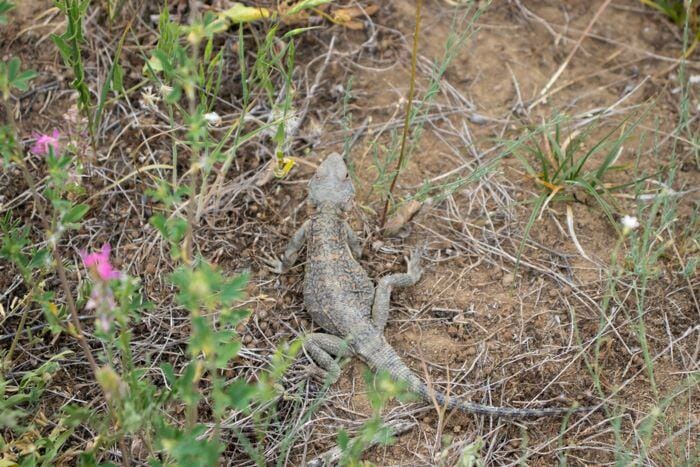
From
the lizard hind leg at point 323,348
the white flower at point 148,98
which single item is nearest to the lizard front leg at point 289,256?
the lizard hind leg at point 323,348

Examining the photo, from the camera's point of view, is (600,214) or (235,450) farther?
(600,214)

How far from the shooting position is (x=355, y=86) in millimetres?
5059

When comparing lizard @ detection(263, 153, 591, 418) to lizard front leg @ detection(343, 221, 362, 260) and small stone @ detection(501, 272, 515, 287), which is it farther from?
small stone @ detection(501, 272, 515, 287)

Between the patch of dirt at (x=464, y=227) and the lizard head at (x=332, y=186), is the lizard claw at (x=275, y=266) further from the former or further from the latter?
the lizard head at (x=332, y=186)

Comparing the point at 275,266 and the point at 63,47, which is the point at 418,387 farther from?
the point at 63,47

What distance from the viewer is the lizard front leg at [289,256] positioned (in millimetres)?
4234

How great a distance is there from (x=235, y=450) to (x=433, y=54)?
3.14 meters

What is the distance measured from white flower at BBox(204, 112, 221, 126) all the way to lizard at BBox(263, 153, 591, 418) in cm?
69

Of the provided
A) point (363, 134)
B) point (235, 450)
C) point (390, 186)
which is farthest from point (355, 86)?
point (235, 450)

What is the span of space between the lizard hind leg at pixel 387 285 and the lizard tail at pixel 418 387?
141 mm

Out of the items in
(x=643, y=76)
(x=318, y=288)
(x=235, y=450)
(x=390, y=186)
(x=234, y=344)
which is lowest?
(x=235, y=450)

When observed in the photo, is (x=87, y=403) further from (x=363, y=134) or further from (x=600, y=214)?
(x=600, y=214)

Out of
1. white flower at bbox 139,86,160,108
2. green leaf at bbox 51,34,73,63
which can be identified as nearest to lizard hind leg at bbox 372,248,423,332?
white flower at bbox 139,86,160,108

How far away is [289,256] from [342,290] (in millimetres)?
427
